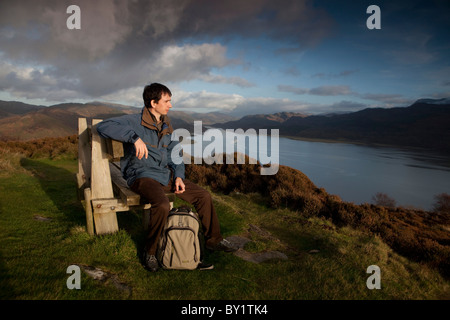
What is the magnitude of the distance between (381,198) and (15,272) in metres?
33.5

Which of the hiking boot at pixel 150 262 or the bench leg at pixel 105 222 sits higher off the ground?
the bench leg at pixel 105 222

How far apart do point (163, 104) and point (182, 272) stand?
234cm

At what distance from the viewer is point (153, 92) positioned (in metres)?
3.38

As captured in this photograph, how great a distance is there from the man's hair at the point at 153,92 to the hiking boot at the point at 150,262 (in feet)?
6.92

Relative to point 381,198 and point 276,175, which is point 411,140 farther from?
point 276,175

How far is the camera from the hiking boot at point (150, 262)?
276 centimetres

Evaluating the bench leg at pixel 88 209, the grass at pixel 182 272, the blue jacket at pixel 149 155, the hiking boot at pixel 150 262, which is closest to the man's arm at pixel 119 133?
the blue jacket at pixel 149 155

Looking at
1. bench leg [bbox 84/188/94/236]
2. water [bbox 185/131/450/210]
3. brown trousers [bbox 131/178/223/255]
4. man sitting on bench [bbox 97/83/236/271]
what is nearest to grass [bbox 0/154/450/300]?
bench leg [bbox 84/188/94/236]

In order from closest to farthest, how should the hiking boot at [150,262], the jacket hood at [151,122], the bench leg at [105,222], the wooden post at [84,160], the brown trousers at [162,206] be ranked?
the hiking boot at [150,262] < the brown trousers at [162,206] < the bench leg at [105,222] < the jacket hood at [151,122] < the wooden post at [84,160]

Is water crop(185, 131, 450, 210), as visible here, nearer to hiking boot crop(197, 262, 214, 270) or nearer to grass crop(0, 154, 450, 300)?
grass crop(0, 154, 450, 300)

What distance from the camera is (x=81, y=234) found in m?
3.19

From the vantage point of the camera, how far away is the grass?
2.29m

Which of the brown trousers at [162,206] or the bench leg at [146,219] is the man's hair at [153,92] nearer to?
the brown trousers at [162,206]
